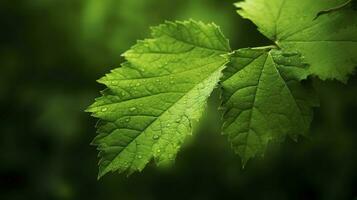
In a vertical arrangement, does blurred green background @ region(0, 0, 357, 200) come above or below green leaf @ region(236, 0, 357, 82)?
below

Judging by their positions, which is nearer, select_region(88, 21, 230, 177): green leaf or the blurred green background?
select_region(88, 21, 230, 177): green leaf

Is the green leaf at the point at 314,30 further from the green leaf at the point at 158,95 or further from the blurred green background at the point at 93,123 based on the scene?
the blurred green background at the point at 93,123

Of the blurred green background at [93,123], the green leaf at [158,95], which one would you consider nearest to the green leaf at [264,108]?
the green leaf at [158,95]

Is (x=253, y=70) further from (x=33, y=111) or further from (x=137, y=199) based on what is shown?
(x=33, y=111)

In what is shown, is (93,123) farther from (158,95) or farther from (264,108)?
(264,108)

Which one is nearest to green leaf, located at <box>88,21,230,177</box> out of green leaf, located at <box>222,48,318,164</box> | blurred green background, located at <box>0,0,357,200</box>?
green leaf, located at <box>222,48,318,164</box>

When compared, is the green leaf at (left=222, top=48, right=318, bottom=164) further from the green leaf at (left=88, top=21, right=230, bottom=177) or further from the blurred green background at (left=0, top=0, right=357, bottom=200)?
the blurred green background at (left=0, top=0, right=357, bottom=200)
